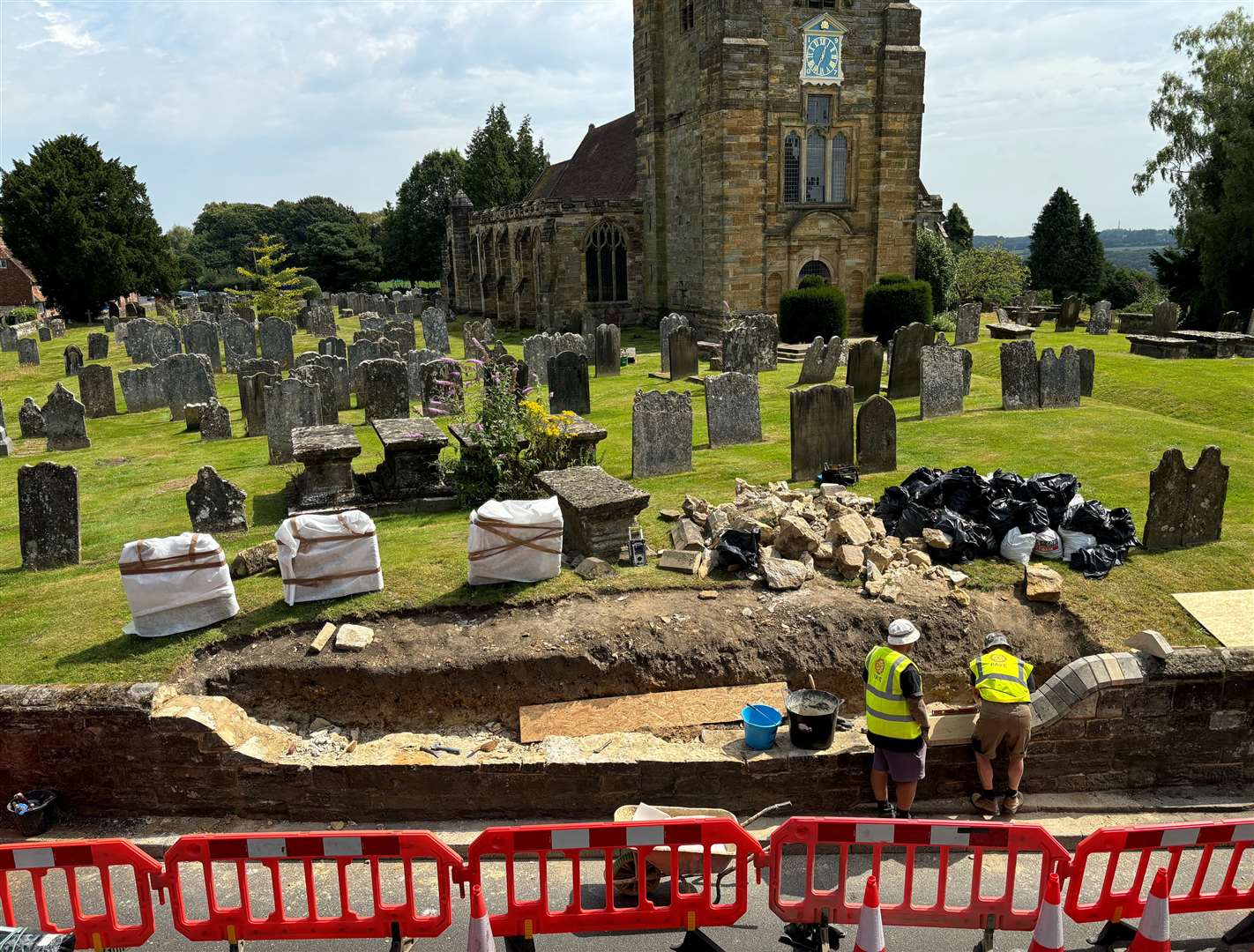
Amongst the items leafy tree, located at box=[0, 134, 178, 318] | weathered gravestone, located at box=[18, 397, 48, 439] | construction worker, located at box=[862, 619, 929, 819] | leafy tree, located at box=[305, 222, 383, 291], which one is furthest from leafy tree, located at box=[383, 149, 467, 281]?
construction worker, located at box=[862, 619, 929, 819]

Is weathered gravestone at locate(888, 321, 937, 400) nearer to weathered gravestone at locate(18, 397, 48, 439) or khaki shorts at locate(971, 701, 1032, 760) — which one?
khaki shorts at locate(971, 701, 1032, 760)

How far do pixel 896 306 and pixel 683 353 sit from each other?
9.19 meters

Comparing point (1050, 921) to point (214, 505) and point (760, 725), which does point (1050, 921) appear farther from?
point (214, 505)

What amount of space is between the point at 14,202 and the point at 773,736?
52.0 metres

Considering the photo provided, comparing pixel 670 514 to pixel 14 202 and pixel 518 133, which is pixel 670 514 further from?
pixel 518 133

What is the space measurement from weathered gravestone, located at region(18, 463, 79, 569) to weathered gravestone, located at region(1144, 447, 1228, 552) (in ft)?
38.9

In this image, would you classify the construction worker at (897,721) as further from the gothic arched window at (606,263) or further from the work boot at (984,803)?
the gothic arched window at (606,263)

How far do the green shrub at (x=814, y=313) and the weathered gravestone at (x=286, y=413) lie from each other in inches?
623

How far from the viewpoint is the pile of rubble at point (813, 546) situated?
8.80m

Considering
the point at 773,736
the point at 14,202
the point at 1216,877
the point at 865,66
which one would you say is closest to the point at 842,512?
the point at 773,736

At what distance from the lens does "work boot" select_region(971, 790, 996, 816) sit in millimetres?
6391

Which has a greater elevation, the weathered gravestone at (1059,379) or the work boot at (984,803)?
the weathered gravestone at (1059,379)

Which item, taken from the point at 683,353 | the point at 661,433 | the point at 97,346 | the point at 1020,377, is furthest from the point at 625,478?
the point at 97,346

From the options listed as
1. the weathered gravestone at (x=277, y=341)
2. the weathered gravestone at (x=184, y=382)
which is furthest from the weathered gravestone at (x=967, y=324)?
the weathered gravestone at (x=184, y=382)
